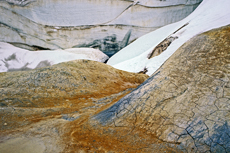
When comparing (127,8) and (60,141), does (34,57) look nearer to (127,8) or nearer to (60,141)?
(127,8)

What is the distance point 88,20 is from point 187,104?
9261mm

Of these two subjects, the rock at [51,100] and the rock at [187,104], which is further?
the rock at [51,100]

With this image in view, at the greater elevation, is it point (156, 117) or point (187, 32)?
point (187, 32)

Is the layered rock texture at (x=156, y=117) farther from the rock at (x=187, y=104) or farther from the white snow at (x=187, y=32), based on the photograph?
the white snow at (x=187, y=32)

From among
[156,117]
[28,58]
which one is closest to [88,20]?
[28,58]

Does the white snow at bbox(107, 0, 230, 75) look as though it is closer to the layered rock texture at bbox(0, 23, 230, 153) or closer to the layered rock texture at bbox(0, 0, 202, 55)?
the layered rock texture at bbox(0, 23, 230, 153)

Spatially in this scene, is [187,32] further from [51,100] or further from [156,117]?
[51,100]

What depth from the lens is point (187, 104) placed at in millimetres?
1588

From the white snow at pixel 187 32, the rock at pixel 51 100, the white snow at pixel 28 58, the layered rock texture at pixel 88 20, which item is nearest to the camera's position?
the rock at pixel 51 100

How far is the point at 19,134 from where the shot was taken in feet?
5.49

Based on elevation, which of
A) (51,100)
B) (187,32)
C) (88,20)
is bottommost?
(51,100)

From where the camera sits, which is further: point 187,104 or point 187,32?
point 187,32

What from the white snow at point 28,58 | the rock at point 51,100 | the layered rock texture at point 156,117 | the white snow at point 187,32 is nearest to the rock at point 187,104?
the layered rock texture at point 156,117

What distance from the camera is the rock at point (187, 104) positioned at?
4.44ft
